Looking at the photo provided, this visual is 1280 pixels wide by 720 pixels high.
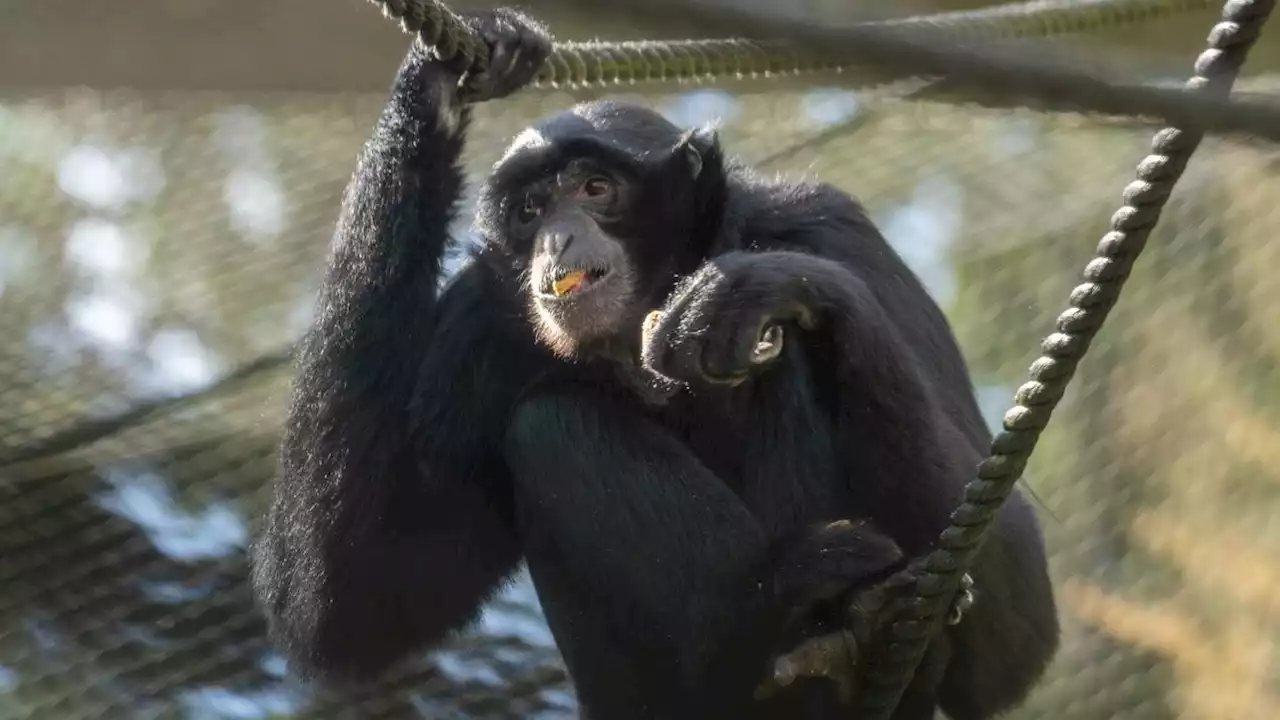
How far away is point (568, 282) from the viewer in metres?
2.81

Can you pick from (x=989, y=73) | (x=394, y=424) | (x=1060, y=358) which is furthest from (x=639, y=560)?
(x=989, y=73)

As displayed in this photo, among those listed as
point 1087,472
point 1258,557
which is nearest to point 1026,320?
point 1087,472

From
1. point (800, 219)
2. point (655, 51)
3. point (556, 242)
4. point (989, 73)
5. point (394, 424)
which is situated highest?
point (655, 51)

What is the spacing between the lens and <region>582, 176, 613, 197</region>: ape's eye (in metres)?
3.01

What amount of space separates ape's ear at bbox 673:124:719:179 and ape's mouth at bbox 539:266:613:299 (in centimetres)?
38

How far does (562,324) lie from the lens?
9.29 ft

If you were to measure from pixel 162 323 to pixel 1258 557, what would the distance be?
11.9 feet

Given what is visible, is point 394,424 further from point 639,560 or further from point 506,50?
point 506,50

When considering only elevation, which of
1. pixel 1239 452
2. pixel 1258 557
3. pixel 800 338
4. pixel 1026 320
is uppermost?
pixel 800 338

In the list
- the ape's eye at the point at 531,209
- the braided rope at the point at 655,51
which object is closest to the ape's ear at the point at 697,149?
the braided rope at the point at 655,51

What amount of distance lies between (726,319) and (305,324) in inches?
92.7

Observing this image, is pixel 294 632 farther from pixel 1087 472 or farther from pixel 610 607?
pixel 1087 472

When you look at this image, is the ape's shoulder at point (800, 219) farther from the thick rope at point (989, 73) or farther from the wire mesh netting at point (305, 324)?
the thick rope at point (989, 73)

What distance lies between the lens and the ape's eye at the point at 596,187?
119 inches
